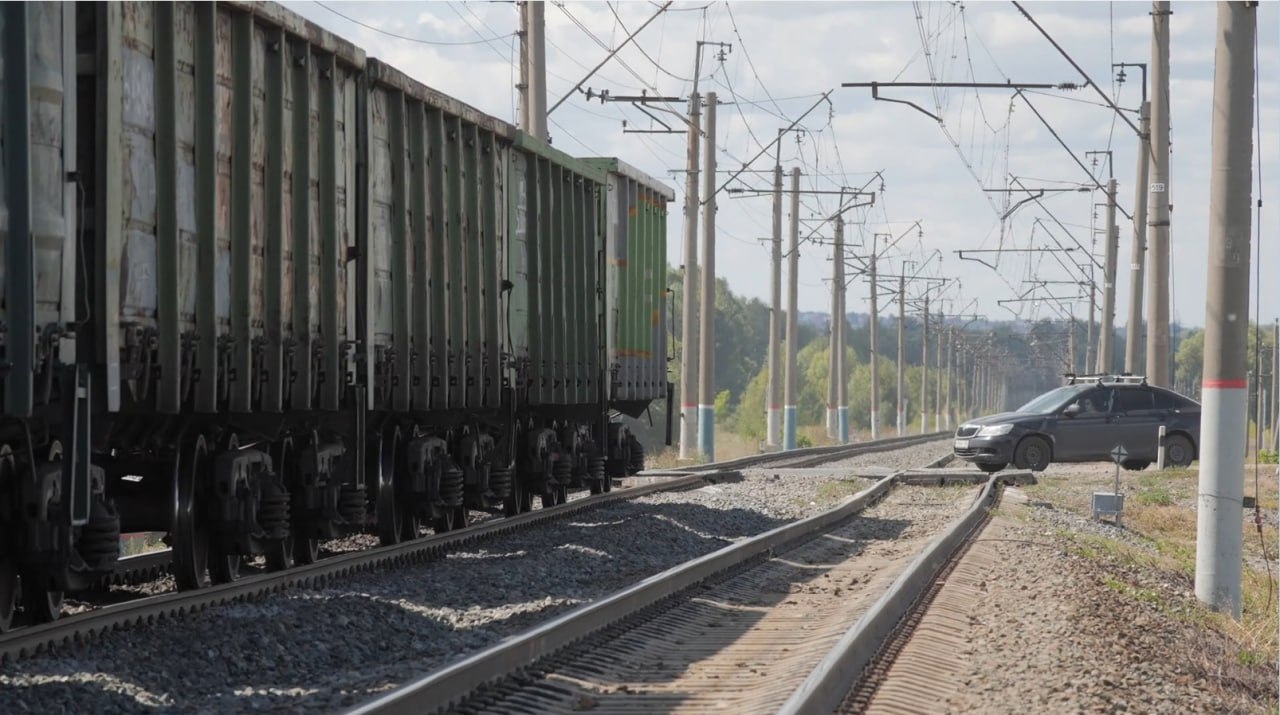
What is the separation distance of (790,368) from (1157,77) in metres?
25.5

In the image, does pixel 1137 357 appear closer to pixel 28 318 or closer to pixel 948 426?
pixel 28 318

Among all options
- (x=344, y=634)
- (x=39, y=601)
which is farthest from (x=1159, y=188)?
(x=39, y=601)

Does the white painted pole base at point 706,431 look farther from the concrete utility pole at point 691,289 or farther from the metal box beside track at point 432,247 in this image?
the metal box beside track at point 432,247

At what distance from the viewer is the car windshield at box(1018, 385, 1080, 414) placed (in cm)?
3003

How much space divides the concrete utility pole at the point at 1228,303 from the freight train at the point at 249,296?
6.60 metres

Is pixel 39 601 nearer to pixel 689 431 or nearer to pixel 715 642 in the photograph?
pixel 715 642

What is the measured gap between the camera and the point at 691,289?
132 feet

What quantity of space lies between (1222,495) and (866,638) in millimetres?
5923

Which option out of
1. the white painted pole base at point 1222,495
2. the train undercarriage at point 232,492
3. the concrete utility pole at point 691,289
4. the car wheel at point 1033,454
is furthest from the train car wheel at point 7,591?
the concrete utility pole at point 691,289

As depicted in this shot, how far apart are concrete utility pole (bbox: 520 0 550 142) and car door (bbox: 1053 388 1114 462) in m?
10.4

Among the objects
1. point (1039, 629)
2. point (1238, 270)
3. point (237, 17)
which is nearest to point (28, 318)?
point (237, 17)

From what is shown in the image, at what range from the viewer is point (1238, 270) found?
1373 cm

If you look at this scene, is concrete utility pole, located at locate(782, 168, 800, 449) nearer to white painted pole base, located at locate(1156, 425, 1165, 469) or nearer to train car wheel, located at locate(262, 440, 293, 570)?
white painted pole base, located at locate(1156, 425, 1165, 469)

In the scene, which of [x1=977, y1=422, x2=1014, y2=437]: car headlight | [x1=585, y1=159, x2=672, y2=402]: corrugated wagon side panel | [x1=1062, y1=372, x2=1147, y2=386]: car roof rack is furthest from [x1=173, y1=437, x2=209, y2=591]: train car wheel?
[x1=1062, y1=372, x2=1147, y2=386]: car roof rack
